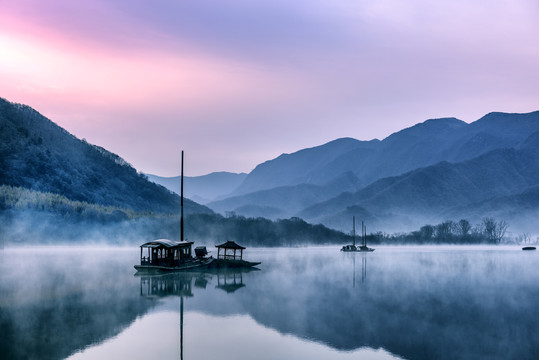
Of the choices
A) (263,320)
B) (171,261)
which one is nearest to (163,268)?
(171,261)

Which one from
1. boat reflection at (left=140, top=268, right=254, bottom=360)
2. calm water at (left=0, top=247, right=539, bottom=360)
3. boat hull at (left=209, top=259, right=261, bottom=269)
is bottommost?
calm water at (left=0, top=247, right=539, bottom=360)

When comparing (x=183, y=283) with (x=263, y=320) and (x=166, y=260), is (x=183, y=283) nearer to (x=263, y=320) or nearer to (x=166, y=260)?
(x=166, y=260)

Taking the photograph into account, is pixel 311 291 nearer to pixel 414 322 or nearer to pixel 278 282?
pixel 278 282

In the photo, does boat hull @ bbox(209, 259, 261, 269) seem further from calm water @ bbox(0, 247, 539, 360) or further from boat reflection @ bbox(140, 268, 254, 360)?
calm water @ bbox(0, 247, 539, 360)

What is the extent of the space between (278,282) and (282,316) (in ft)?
76.6

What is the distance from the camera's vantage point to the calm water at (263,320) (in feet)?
88.8

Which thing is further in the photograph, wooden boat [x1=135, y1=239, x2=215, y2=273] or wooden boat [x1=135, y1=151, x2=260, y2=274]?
wooden boat [x1=135, y1=151, x2=260, y2=274]

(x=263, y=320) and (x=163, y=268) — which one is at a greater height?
(x=163, y=268)

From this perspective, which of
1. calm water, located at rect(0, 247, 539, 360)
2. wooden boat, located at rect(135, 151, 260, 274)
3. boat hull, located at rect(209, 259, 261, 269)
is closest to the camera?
calm water, located at rect(0, 247, 539, 360)

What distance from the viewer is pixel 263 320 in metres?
35.8

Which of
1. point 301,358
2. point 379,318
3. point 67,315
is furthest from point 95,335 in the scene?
point 379,318

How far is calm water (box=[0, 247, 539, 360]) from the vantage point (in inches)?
1066

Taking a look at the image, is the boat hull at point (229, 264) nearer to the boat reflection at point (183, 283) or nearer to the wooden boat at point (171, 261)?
the wooden boat at point (171, 261)

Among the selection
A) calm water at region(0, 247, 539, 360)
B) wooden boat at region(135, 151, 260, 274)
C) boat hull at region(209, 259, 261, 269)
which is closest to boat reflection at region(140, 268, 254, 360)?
calm water at region(0, 247, 539, 360)
